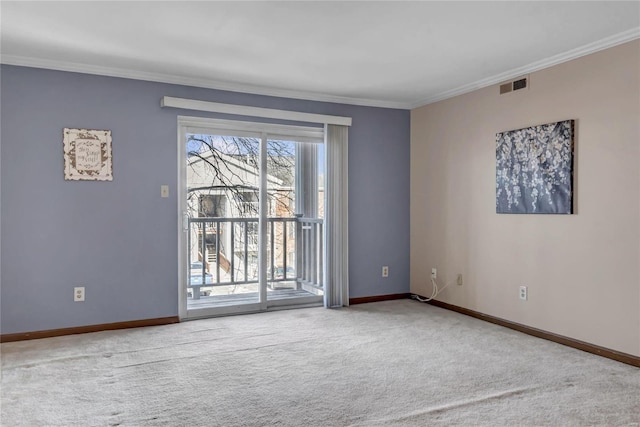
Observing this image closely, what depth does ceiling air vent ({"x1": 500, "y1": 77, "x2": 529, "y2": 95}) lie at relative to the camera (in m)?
3.87

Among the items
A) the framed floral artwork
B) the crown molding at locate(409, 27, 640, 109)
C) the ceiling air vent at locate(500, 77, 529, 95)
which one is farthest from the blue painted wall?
the framed floral artwork

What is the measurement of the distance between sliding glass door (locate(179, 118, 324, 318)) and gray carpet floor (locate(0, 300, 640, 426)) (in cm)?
62

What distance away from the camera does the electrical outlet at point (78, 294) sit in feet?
12.5

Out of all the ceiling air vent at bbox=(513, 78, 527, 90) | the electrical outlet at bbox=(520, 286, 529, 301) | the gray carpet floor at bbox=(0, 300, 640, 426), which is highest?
the ceiling air vent at bbox=(513, 78, 527, 90)

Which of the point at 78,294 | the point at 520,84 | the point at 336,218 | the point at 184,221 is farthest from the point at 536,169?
the point at 78,294

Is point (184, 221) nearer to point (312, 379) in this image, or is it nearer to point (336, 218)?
point (336, 218)

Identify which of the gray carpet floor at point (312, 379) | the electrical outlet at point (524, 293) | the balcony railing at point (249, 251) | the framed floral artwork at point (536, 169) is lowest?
the gray carpet floor at point (312, 379)

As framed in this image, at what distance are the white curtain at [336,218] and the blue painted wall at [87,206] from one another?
0.80 m

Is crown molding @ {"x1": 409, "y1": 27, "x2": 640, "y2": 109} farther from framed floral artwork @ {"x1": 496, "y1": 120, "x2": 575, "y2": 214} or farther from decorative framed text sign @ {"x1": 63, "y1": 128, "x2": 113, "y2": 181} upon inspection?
decorative framed text sign @ {"x1": 63, "y1": 128, "x2": 113, "y2": 181}

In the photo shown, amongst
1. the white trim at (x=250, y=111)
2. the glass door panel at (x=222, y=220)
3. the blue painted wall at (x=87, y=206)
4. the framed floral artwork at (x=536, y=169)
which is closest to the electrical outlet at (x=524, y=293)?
the framed floral artwork at (x=536, y=169)

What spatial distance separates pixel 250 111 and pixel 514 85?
2.42 m

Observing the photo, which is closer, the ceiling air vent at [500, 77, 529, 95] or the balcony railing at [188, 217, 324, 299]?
the ceiling air vent at [500, 77, 529, 95]

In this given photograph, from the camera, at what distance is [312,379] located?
2855 mm

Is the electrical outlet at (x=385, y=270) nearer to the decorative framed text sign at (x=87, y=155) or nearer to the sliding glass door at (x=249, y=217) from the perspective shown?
the sliding glass door at (x=249, y=217)
